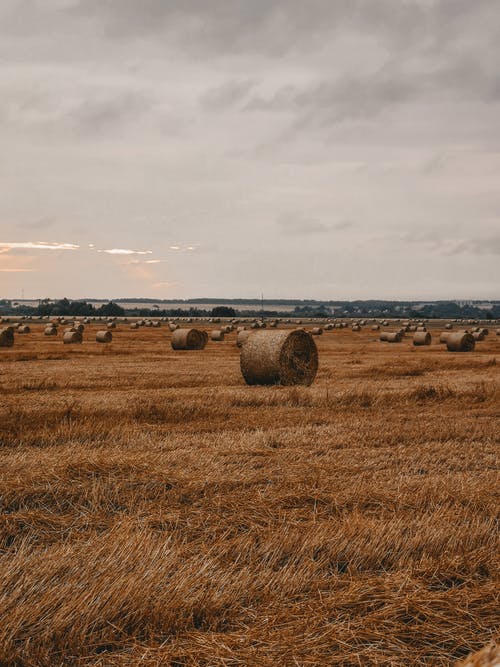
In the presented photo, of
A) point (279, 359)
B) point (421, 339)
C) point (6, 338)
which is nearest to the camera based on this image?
point (279, 359)

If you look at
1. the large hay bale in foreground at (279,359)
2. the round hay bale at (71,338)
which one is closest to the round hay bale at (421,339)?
the round hay bale at (71,338)

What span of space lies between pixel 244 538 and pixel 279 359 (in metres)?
12.5

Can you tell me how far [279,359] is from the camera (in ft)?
57.2

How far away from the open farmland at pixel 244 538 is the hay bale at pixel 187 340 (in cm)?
2046

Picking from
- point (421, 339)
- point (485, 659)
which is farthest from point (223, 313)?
point (485, 659)

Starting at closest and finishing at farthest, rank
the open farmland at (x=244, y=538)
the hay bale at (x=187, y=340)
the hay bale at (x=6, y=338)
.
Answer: the open farmland at (x=244, y=538), the hay bale at (x=187, y=340), the hay bale at (x=6, y=338)

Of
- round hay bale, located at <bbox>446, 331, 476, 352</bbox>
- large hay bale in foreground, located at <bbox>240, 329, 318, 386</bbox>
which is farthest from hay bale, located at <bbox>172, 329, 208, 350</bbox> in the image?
large hay bale in foreground, located at <bbox>240, 329, 318, 386</bbox>

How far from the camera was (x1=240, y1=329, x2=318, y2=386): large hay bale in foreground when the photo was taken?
1752 cm

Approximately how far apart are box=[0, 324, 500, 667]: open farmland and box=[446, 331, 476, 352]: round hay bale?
2290 centimetres

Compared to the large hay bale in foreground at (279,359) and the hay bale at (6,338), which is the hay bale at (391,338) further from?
the large hay bale in foreground at (279,359)

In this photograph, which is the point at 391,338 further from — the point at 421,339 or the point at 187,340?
the point at 187,340

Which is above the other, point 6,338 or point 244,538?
point 6,338

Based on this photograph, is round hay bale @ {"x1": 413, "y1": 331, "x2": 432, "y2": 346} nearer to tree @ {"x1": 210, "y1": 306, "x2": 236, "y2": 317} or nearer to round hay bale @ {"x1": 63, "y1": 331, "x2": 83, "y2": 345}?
round hay bale @ {"x1": 63, "y1": 331, "x2": 83, "y2": 345}

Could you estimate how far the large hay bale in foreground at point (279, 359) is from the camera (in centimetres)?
1752
